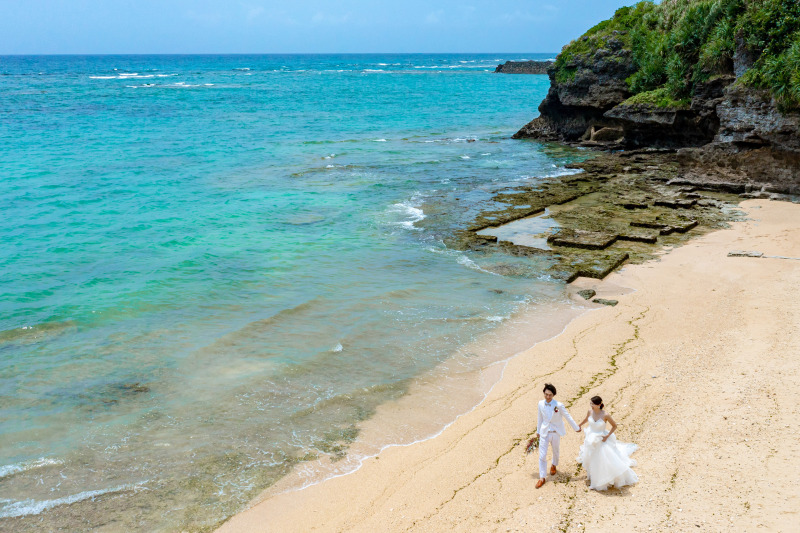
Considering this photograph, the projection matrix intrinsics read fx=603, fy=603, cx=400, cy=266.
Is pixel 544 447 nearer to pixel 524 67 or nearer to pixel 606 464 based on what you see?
pixel 606 464

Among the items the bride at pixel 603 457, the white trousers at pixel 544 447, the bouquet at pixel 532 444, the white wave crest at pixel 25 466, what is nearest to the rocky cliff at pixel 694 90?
the bouquet at pixel 532 444

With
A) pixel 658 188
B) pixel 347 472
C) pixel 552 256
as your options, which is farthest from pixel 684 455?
pixel 658 188

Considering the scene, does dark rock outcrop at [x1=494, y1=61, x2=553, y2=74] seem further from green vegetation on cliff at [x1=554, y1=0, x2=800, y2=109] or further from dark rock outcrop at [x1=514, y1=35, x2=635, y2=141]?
green vegetation on cliff at [x1=554, y1=0, x2=800, y2=109]

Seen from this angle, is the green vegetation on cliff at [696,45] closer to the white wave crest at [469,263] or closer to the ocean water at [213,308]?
the ocean water at [213,308]

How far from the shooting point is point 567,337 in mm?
13703

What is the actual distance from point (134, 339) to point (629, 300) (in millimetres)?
12316

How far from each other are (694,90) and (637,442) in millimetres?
26409

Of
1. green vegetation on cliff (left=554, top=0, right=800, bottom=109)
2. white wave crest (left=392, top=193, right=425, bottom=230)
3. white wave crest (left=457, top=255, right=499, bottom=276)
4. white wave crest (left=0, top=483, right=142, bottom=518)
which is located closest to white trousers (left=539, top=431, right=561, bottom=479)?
white wave crest (left=0, top=483, right=142, bottom=518)

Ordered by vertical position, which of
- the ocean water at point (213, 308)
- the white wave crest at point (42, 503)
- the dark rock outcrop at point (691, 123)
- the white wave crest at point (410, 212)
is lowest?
the white wave crest at point (42, 503)

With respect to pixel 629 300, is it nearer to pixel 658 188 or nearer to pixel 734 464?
pixel 734 464

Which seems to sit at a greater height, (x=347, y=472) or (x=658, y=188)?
(x=658, y=188)

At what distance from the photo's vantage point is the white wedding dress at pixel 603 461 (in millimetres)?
7949

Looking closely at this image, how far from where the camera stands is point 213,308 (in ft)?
52.5

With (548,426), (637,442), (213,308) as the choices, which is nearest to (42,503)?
(213,308)
